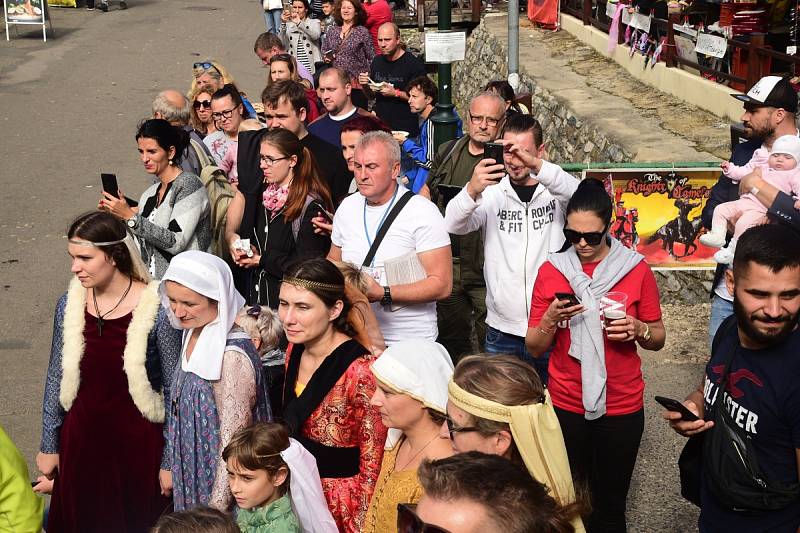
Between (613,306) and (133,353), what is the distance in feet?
7.30

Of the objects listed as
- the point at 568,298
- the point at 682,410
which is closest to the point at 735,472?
the point at 682,410

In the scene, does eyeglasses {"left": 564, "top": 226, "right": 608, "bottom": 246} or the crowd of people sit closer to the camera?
the crowd of people

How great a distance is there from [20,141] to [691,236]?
1123cm

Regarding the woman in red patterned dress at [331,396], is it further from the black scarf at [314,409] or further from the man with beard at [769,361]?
the man with beard at [769,361]

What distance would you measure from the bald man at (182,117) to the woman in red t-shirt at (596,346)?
3525 mm

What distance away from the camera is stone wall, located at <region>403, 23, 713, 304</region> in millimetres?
8602

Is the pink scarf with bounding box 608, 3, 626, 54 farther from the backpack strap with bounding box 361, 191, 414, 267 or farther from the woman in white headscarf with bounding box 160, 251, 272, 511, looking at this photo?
the woman in white headscarf with bounding box 160, 251, 272, 511

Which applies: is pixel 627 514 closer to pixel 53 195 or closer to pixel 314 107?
pixel 314 107

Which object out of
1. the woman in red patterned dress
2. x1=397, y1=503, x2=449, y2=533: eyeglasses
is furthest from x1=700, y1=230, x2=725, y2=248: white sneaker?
x1=397, y1=503, x2=449, y2=533: eyeglasses

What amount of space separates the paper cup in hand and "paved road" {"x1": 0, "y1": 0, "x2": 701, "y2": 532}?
62.1 inches

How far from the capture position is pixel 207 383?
441cm

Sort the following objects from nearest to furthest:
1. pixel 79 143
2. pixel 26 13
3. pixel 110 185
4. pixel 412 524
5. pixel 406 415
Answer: pixel 412 524, pixel 406 415, pixel 110 185, pixel 79 143, pixel 26 13

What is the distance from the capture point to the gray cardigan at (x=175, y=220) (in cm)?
626

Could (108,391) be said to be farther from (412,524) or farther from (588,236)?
(412,524)
